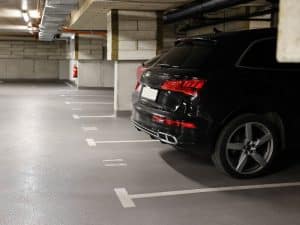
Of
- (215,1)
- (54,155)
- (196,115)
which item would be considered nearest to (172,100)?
(196,115)

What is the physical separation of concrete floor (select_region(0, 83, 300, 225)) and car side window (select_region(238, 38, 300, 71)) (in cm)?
108

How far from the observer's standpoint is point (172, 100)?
414 cm

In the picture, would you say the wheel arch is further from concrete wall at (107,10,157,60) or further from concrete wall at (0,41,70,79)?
concrete wall at (0,41,70,79)

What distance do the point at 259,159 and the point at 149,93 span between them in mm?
1357

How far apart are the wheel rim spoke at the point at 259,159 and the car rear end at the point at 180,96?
23.8 inches

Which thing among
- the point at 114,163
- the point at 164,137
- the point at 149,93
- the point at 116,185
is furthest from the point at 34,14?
the point at 116,185

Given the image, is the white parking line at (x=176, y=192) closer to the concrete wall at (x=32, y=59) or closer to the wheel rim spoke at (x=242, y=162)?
the wheel rim spoke at (x=242, y=162)

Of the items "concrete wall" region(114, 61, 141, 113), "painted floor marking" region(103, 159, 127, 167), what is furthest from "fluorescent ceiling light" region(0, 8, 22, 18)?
"painted floor marking" region(103, 159, 127, 167)

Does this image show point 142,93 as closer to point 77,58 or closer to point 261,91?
point 261,91

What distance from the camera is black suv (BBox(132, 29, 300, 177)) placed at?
4039 millimetres

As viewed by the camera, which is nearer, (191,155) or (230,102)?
(230,102)

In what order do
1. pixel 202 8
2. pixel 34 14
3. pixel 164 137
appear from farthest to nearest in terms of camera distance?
pixel 34 14
pixel 202 8
pixel 164 137

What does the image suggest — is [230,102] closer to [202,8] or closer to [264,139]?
[264,139]

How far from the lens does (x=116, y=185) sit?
4.08 m
